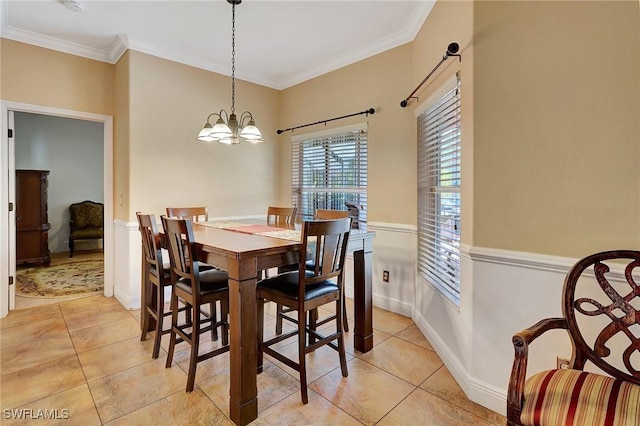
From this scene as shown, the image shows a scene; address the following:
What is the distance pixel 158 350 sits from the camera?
2.27 m

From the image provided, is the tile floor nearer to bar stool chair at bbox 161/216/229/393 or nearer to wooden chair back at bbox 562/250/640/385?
bar stool chair at bbox 161/216/229/393

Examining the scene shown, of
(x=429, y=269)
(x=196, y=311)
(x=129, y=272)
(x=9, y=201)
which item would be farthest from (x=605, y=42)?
(x=9, y=201)

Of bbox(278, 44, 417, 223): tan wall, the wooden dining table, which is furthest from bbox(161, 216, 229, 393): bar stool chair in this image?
bbox(278, 44, 417, 223): tan wall

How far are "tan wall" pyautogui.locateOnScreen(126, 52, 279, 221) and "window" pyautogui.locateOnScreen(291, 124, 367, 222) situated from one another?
47 centimetres

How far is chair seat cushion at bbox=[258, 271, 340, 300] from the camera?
190cm

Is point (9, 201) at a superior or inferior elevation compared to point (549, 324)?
superior

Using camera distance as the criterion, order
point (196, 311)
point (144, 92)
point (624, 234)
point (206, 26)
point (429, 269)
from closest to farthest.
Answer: point (624, 234)
point (196, 311)
point (429, 269)
point (206, 26)
point (144, 92)

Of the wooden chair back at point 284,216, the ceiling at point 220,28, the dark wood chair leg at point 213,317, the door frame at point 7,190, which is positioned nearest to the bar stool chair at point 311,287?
the dark wood chair leg at point 213,317

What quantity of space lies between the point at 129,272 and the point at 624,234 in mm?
3811

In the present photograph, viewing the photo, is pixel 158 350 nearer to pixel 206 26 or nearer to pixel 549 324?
pixel 549 324

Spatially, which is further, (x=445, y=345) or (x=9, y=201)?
(x=9, y=201)

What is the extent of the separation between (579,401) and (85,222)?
709 cm

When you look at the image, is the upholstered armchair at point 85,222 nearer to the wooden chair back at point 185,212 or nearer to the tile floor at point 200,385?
the tile floor at point 200,385

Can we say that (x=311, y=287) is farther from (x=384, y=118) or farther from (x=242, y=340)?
(x=384, y=118)
